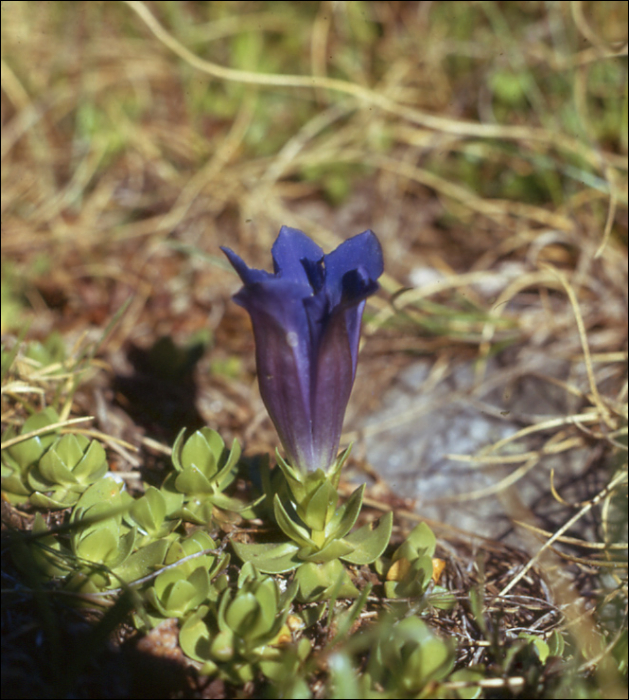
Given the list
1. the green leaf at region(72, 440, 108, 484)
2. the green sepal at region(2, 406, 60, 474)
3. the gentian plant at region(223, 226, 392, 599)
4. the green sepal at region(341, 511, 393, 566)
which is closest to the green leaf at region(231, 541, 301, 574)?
the gentian plant at region(223, 226, 392, 599)

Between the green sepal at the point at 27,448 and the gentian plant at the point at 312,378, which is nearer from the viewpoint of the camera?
the gentian plant at the point at 312,378

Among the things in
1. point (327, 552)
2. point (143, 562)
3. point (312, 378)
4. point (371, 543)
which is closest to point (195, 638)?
point (143, 562)

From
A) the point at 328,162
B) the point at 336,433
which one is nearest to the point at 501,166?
the point at 328,162

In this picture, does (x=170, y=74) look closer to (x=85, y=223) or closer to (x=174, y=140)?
(x=174, y=140)

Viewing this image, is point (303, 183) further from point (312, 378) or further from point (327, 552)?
point (327, 552)

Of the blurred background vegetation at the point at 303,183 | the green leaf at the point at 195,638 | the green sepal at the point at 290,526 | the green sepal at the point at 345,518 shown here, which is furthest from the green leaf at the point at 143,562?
the blurred background vegetation at the point at 303,183

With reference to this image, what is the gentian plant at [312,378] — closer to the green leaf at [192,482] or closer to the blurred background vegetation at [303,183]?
the green leaf at [192,482]

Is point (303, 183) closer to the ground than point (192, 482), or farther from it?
farther from it

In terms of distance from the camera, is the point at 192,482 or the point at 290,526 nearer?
the point at 290,526
